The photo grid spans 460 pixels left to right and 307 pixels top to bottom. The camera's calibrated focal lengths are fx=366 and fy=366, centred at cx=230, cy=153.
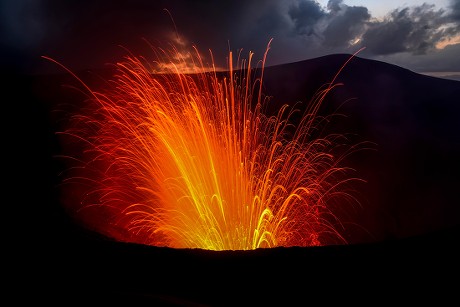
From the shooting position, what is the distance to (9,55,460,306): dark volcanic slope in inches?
137

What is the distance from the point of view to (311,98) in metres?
21.3

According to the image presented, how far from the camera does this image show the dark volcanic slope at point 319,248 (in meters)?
3.48

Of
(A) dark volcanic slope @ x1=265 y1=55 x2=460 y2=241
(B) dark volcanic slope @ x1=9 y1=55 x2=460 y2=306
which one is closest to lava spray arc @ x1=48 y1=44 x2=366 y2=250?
(B) dark volcanic slope @ x1=9 y1=55 x2=460 y2=306

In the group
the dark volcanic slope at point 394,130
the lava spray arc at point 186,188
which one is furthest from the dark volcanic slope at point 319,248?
the lava spray arc at point 186,188

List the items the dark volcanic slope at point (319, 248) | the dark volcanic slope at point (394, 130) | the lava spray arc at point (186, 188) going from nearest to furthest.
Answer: the dark volcanic slope at point (319, 248) < the lava spray arc at point (186, 188) < the dark volcanic slope at point (394, 130)

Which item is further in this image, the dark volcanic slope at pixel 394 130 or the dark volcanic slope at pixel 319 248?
the dark volcanic slope at pixel 394 130

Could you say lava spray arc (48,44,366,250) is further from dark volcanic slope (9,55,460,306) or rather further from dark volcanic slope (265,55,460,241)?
dark volcanic slope (265,55,460,241)

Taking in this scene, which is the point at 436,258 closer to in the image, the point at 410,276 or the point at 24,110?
the point at 410,276

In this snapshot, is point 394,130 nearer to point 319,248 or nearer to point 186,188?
point 186,188

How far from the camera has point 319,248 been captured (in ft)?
12.2

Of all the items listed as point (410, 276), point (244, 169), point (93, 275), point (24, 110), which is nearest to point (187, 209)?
point (244, 169)

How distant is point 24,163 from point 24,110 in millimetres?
5675

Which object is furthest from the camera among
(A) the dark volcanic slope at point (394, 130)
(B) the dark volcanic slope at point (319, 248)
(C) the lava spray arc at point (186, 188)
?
(A) the dark volcanic slope at point (394, 130)

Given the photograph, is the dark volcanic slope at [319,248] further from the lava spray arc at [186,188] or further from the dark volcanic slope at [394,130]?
the lava spray arc at [186,188]
